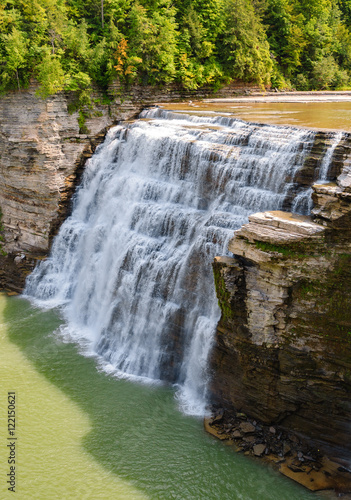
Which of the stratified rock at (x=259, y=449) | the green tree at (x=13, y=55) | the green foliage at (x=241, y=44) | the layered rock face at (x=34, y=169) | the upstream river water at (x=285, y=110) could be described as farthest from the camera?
the green foliage at (x=241, y=44)

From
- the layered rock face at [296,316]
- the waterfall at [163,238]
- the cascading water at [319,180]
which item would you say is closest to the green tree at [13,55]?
the waterfall at [163,238]

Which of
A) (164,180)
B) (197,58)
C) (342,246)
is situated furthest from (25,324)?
(197,58)

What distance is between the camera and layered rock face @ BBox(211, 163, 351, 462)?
1288cm

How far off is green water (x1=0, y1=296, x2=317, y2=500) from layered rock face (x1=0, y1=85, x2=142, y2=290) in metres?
7.65

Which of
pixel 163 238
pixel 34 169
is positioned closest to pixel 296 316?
pixel 163 238

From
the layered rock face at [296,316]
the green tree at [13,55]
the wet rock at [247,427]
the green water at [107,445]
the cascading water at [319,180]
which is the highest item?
the green tree at [13,55]

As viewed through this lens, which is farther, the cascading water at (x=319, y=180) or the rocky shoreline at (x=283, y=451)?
the cascading water at (x=319, y=180)

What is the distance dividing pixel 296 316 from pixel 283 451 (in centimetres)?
392

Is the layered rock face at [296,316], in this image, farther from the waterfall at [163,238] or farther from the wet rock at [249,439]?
the waterfall at [163,238]

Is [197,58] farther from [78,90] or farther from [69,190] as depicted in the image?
[69,190]

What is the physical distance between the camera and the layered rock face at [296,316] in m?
12.9

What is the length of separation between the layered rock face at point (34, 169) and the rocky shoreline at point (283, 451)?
13438 mm

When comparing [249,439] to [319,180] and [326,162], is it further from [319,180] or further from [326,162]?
[326,162]

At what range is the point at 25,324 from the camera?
68.0ft
